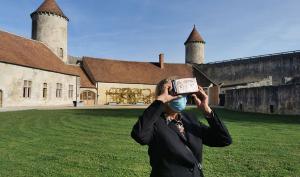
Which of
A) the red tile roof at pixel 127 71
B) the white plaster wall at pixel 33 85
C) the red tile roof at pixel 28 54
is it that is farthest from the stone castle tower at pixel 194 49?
the white plaster wall at pixel 33 85

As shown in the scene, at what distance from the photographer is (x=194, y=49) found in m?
59.9

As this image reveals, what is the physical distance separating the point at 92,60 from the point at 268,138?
125 ft

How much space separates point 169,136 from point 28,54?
3327 cm

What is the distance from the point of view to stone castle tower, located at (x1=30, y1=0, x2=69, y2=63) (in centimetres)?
4097

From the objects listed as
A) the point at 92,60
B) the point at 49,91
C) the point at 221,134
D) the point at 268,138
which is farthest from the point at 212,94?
the point at 221,134

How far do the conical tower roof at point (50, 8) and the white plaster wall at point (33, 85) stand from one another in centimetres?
799

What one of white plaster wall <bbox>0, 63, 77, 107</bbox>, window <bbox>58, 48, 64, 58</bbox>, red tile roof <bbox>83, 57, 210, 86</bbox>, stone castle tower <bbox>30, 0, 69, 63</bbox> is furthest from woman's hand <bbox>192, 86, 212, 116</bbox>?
red tile roof <bbox>83, 57, 210, 86</bbox>

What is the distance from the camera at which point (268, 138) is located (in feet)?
36.3

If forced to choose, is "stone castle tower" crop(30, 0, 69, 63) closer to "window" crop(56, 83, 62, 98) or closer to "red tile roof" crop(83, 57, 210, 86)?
"red tile roof" crop(83, 57, 210, 86)

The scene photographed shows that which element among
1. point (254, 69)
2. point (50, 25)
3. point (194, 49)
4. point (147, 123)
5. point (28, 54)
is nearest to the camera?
point (147, 123)

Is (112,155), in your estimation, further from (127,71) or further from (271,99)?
(127,71)

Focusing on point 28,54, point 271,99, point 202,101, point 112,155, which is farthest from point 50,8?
point 202,101

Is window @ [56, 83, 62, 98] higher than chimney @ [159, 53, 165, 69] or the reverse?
the reverse

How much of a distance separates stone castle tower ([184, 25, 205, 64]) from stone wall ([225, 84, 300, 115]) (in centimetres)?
3243
